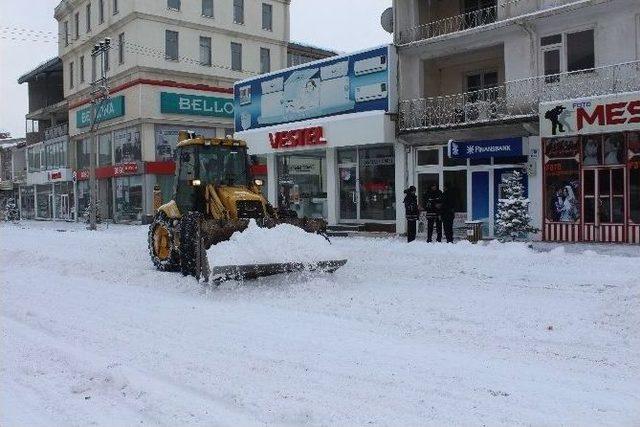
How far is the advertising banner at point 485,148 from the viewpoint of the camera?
60.4ft

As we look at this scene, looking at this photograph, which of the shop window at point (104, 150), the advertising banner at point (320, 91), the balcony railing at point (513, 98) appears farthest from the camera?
the shop window at point (104, 150)

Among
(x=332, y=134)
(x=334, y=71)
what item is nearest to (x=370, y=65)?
(x=334, y=71)

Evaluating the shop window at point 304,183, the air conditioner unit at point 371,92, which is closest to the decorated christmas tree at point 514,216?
the air conditioner unit at point 371,92

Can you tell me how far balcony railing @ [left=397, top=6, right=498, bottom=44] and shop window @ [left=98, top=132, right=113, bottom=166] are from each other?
2389 centimetres

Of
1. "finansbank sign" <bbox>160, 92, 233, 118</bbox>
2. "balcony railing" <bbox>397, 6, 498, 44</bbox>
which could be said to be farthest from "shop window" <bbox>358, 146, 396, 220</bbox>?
"finansbank sign" <bbox>160, 92, 233, 118</bbox>

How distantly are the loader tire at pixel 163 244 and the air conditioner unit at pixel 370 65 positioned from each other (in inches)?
446

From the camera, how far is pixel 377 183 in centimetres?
2275

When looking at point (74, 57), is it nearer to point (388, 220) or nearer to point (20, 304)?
point (388, 220)

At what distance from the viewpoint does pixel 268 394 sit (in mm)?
5035

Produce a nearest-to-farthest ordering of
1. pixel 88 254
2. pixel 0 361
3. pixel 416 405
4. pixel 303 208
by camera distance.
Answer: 1. pixel 416 405
2. pixel 0 361
3. pixel 88 254
4. pixel 303 208

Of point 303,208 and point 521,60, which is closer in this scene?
point 521,60

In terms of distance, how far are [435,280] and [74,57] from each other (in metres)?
40.6

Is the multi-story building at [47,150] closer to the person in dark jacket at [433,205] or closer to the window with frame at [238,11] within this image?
the window with frame at [238,11]

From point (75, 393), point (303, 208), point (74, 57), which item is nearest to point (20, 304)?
point (75, 393)
